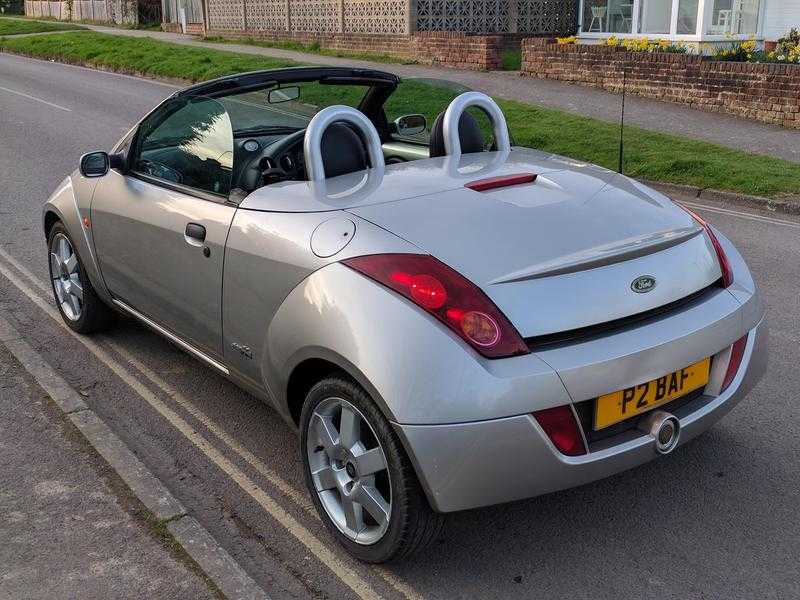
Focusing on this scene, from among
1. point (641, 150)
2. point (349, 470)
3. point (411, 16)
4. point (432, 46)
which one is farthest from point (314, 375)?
point (411, 16)

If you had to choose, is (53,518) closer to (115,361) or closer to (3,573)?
(3,573)

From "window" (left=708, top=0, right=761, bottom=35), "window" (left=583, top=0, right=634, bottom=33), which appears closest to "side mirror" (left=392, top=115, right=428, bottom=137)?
"window" (left=708, top=0, right=761, bottom=35)

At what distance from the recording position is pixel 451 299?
9.55 feet

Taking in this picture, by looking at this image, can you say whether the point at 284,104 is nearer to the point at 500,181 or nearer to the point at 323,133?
the point at 323,133

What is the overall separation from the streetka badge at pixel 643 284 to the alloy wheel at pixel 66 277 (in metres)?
3.44

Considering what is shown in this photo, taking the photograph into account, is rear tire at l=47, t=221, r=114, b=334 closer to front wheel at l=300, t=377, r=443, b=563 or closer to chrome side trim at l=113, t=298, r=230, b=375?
chrome side trim at l=113, t=298, r=230, b=375

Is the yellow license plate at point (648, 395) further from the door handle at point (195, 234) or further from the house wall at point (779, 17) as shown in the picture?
the house wall at point (779, 17)

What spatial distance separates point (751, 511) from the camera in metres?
3.46

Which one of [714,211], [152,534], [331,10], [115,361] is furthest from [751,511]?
[331,10]

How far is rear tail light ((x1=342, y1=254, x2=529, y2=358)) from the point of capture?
2.85m

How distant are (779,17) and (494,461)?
20.1 m

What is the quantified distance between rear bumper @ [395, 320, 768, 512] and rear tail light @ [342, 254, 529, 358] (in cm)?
25

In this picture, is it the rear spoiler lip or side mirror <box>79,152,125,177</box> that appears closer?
the rear spoiler lip

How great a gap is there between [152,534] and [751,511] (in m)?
2.26
